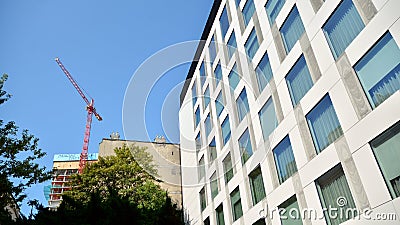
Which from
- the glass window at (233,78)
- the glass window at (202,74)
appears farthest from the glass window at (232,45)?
the glass window at (202,74)

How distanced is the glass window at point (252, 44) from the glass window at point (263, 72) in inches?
51.3

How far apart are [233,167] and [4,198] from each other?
1290 cm

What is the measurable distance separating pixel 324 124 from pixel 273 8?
8.32m

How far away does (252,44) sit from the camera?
781 inches

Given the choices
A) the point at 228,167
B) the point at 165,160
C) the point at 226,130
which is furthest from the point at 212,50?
the point at 165,160

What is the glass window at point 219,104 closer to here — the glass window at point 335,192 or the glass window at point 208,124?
the glass window at point 208,124

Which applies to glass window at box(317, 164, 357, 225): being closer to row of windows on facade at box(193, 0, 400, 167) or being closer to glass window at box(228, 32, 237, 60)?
row of windows on facade at box(193, 0, 400, 167)

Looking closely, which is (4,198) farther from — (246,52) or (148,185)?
(246,52)


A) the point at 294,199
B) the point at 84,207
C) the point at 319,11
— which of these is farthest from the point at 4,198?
the point at 319,11

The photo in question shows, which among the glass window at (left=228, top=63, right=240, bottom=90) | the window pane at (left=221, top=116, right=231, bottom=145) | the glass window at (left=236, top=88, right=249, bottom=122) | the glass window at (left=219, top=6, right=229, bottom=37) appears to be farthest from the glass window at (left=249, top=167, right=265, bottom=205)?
the glass window at (left=219, top=6, right=229, bottom=37)

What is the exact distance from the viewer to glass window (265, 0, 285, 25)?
17.1 m

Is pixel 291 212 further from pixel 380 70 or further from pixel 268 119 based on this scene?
pixel 380 70

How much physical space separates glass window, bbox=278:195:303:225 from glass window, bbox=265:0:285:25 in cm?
987

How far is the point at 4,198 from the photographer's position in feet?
50.9
